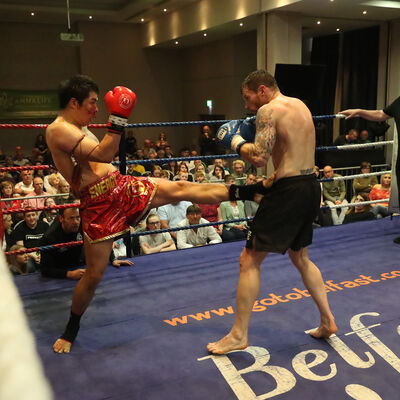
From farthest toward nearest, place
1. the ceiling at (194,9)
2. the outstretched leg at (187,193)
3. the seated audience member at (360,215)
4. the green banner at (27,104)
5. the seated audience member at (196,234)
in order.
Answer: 1. the green banner at (27,104)
2. the ceiling at (194,9)
3. the seated audience member at (360,215)
4. the seated audience member at (196,234)
5. the outstretched leg at (187,193)

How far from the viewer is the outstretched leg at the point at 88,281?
1.92 m

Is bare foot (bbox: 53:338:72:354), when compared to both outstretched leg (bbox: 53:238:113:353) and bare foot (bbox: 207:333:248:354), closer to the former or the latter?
outstretched leg (bbox: 53:238:113:353)

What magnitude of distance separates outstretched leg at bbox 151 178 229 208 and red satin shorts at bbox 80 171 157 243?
0.06 metres

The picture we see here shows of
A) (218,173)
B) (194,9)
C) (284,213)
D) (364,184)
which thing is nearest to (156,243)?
(284,213)

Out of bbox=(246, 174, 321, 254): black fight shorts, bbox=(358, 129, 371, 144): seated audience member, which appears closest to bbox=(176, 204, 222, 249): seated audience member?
bbox=(246, 174, 321, 254): black fight shorts

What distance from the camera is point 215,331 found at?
2.04 m

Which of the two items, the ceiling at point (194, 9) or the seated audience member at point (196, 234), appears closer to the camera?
the seated audience member at point (196, 234)

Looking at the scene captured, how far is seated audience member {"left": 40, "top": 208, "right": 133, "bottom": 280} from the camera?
2.62 meters

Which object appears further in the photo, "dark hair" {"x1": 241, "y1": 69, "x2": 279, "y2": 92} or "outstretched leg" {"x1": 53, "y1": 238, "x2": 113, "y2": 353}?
"outstretched leg" {"x1": 53, "y1": 238, "x2": 113, "y2": 353}

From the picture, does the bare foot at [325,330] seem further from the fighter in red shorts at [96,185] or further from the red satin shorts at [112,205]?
the red satin shorts at [112,205]

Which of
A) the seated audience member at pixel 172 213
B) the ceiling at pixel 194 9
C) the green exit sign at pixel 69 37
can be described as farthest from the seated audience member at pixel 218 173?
the green exit sign at pixel 69 37

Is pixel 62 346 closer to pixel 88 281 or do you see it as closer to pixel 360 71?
pixel 88 281

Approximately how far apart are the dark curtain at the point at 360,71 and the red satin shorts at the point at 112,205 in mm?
8285

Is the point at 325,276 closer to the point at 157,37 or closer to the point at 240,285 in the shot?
the point at 240,285
